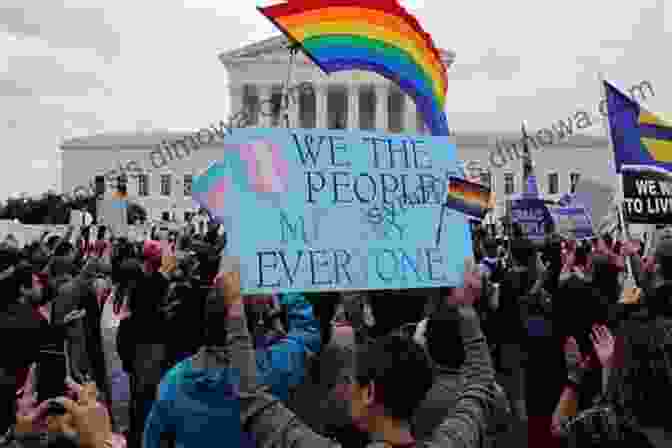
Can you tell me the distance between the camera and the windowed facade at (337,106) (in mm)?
65375

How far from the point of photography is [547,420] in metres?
4.63

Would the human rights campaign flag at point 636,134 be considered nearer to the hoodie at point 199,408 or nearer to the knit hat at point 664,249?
the knit hat at point 664,249

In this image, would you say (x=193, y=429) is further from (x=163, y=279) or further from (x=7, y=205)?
(x=7, y=205)

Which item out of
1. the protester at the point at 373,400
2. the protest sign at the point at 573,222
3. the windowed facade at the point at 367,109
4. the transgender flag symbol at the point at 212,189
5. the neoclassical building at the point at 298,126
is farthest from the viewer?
the windowed facade at the point at 367,109

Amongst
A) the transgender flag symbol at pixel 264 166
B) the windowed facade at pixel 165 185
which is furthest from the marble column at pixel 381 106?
the transgender flag symbol at pixel 264 166

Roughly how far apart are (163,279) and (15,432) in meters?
3.83

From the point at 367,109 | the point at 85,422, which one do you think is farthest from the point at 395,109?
the point at 85,422

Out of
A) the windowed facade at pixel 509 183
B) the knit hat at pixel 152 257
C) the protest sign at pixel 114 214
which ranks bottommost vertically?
the knit hat at pixel 152 257

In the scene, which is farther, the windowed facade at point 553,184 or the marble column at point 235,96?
the windowed facade at point 553,184

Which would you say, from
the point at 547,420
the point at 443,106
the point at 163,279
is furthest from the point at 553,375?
the point at 163,279

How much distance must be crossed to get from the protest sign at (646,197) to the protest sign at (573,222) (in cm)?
304

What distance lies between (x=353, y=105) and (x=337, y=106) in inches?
187

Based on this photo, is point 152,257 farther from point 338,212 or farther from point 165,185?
point 165,185

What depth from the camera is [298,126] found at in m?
67.2
